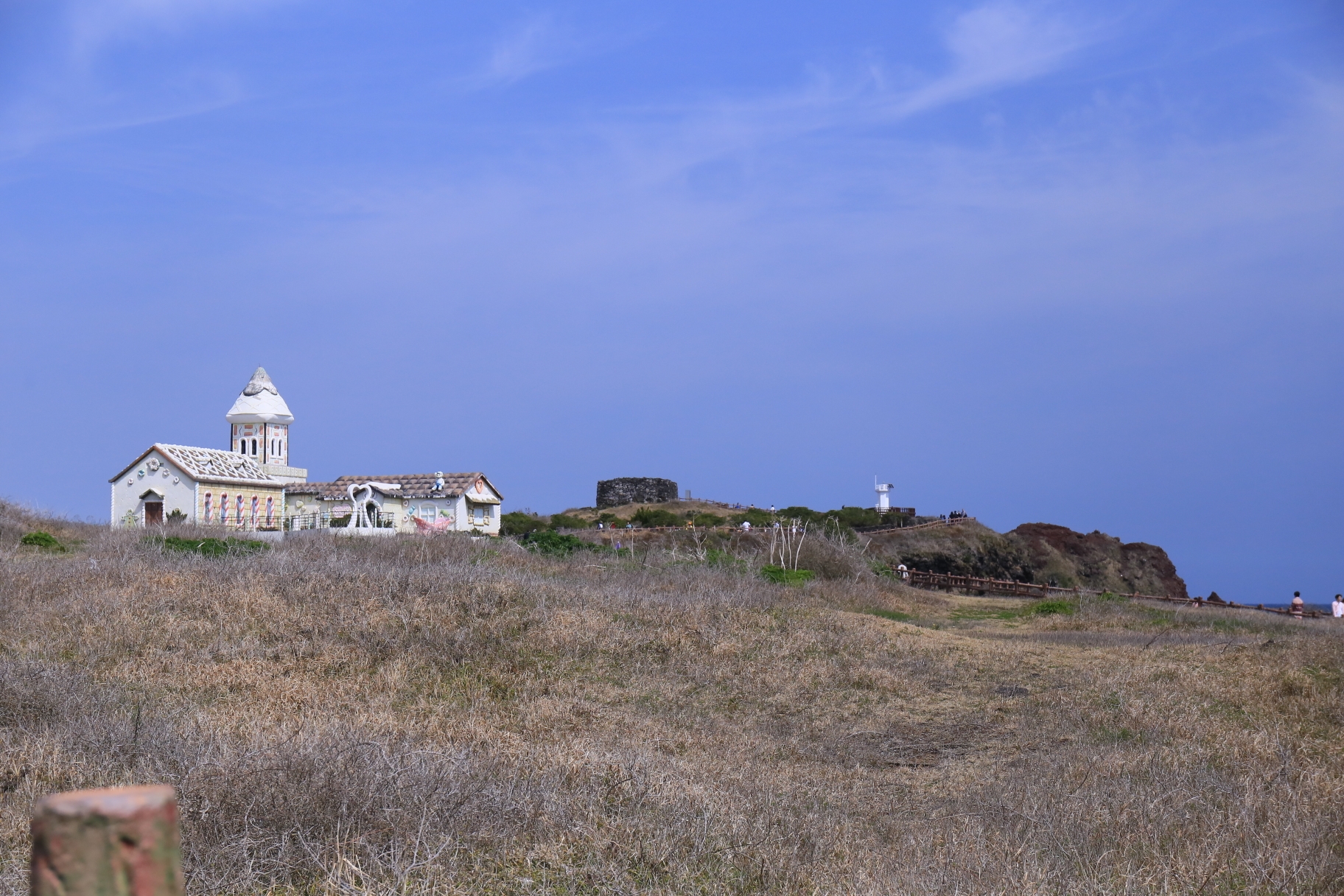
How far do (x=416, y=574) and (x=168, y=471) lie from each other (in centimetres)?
2132

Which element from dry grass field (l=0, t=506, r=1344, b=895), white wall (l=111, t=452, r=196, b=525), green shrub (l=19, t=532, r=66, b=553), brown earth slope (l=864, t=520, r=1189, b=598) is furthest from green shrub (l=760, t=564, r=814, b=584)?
white wall (l=111, t=452, r=196, b=525)

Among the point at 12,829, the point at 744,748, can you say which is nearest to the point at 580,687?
the point at 744,748

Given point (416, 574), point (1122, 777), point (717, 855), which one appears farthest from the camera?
point (416, 574)

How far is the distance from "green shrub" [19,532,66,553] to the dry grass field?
2.75 feet

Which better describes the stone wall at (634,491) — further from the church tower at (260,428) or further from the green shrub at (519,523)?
the church tower at (260,428)

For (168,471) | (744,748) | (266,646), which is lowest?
(744,748)

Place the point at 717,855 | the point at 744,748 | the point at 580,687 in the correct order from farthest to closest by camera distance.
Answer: the point at 580,687
the point at 744,748
the point at 717,855

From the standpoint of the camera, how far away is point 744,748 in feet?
31.1

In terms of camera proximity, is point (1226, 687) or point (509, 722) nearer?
point (509, 722)

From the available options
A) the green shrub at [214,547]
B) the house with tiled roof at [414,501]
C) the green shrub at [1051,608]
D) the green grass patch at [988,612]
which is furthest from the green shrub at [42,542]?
the green shrub at [1051,608]

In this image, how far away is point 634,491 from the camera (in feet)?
190

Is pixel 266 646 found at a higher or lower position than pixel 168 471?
lower

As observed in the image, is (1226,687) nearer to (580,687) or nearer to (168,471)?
(580,687)

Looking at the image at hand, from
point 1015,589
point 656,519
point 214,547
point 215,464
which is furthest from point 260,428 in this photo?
point 1015,589
